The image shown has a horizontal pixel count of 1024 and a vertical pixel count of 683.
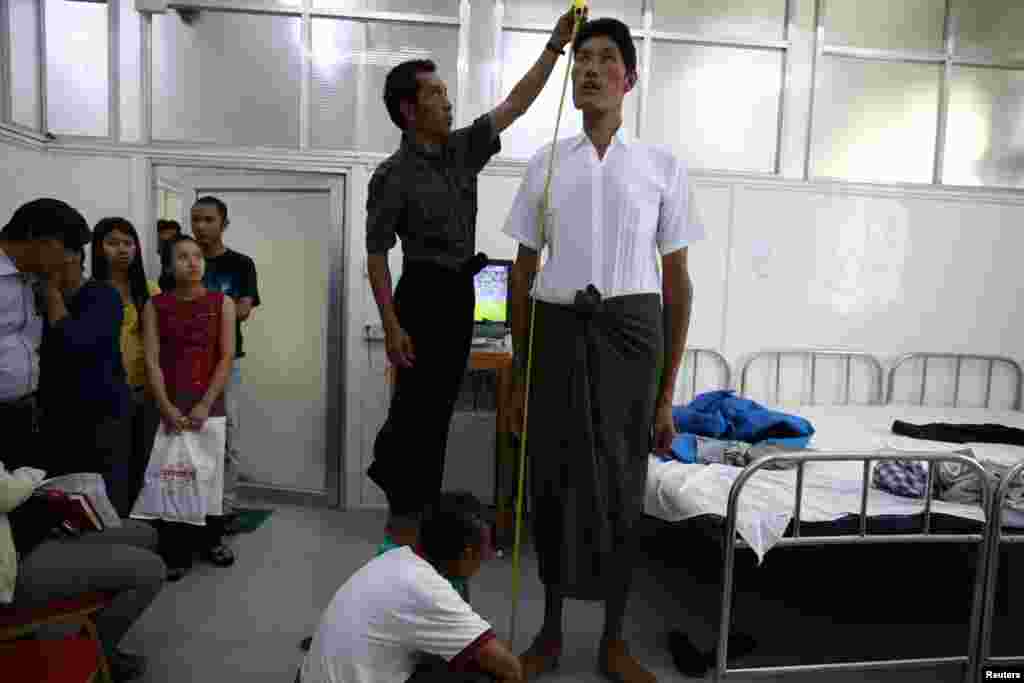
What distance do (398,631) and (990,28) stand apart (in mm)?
5078

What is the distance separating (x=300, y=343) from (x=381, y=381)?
530mm

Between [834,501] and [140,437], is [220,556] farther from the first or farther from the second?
[834,501]

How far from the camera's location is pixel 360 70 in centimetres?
409

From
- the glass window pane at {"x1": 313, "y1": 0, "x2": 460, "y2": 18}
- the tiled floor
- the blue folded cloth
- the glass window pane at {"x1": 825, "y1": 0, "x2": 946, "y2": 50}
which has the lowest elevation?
the tiled floor

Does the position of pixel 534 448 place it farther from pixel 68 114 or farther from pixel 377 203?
pixel 68 114

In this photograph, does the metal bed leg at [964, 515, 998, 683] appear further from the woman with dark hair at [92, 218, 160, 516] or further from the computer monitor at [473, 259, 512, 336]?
the woman with dark hair at [92, 218, 160, 516]

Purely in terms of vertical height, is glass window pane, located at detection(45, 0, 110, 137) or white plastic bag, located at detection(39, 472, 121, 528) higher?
glass window pane, located at detection(45, 0, 110, 137)

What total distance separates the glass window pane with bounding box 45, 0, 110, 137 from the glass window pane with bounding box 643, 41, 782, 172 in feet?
10.3

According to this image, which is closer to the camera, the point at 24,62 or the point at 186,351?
the point at 186,351

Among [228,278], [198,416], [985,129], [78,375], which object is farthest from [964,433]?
[78,375]

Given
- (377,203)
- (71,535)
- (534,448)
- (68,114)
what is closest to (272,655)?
(71,535)

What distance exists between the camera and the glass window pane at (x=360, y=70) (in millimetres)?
4082

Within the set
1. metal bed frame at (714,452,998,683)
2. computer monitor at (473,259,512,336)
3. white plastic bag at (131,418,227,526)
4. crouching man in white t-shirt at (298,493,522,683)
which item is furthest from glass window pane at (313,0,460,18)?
crouching man in white t-shirt at (298,493,522,683)

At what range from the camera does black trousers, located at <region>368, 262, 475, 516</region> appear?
7.11 ft
